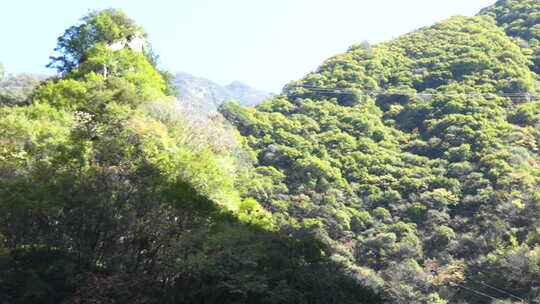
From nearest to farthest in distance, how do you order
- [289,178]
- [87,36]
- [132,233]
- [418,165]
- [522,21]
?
[132,233], [87,36], [289,178], [418,165], [522,21]

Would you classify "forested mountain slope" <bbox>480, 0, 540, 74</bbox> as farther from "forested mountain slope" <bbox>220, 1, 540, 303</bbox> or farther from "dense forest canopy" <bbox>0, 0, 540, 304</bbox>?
"forested mountain slope" <bbox>220, 1, 540, 303</bbox>

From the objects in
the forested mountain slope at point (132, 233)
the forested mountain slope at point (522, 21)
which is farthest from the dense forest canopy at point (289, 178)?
the forested mountain slope at point (522, 21)

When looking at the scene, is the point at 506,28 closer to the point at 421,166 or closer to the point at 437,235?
the point at 421,166

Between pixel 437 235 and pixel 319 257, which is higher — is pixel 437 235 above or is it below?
below

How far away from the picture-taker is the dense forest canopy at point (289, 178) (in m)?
11.7

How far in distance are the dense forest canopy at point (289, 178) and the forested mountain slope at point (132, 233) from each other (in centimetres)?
5

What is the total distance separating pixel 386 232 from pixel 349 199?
5961 millimetres

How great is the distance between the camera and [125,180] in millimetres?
13812

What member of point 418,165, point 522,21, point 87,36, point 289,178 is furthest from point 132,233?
point 522,21

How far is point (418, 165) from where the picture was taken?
54.4 meters

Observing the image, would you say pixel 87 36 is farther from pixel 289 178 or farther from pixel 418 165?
pixel 418 165

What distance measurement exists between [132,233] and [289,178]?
118ft

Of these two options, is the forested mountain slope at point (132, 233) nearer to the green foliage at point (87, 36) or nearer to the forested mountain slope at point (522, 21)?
the green foliage at point (87, 36)

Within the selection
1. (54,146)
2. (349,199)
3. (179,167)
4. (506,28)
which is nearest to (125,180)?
(179,167)
